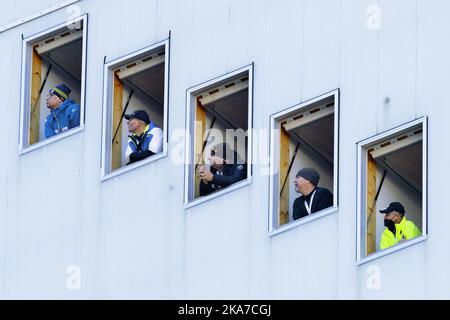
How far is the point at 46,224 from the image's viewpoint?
39.7 meters

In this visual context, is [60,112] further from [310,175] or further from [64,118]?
[310,175]

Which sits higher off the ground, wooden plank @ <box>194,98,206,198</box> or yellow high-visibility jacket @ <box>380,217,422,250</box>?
wooden plank @ <box>194,98,206,198</box>

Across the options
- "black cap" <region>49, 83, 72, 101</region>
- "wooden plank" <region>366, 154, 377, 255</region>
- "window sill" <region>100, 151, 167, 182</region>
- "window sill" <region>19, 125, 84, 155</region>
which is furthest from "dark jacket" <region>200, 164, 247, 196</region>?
"black cap" <region>49, 83, 72, 101</region>

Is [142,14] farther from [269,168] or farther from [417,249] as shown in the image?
[417,249]

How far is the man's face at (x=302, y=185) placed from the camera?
36.3 meters

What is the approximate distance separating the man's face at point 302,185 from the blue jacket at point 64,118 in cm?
465

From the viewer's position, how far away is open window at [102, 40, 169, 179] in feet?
128

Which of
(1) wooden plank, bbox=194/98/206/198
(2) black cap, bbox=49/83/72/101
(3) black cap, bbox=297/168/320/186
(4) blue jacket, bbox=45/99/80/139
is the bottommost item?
(3) black cap, bbox=297/168/320/186

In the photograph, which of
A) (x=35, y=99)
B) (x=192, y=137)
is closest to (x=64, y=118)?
(x=35, y=99)

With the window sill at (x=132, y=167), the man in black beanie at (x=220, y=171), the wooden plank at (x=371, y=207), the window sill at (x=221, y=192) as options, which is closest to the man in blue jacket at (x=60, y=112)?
the window sill at (x=132, y=167)

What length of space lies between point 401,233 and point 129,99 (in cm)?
557

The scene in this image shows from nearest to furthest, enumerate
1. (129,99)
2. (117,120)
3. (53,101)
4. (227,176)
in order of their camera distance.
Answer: (227,176), (117,120), (129,99), (53,101)

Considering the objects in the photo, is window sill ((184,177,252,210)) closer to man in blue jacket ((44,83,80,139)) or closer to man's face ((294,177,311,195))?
man's face ((294,177,311,195))

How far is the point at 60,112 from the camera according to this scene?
131ft
